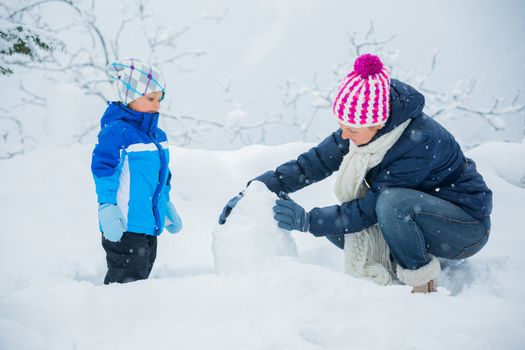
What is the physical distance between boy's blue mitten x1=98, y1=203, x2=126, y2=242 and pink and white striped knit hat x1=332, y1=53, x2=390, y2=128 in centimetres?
127

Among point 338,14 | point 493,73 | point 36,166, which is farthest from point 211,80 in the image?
point 36,166

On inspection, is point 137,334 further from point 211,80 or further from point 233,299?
point 211,80

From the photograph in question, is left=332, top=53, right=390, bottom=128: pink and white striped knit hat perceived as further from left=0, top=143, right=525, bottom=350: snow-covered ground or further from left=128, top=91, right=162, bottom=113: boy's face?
left=128, top=91, right=162, bottom=113: boy's face

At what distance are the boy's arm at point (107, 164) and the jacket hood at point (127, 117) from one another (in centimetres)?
11

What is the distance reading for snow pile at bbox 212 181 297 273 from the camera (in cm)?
162

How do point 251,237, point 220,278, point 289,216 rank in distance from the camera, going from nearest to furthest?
point 220,278 → point 251,237 → point 289,216

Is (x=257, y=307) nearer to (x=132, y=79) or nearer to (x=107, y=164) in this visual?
(x=107, y=164)

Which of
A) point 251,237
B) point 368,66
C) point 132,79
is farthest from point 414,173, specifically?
point 132,79

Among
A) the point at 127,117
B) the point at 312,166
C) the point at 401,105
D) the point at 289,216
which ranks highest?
the point at 127,117

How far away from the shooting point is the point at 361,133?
1.84m

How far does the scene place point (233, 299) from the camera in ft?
3.85

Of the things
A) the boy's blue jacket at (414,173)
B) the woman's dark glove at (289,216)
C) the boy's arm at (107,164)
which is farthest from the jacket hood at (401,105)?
the boy's arm at (107,164)

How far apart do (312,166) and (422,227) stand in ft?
2.34

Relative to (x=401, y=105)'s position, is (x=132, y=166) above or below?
below
